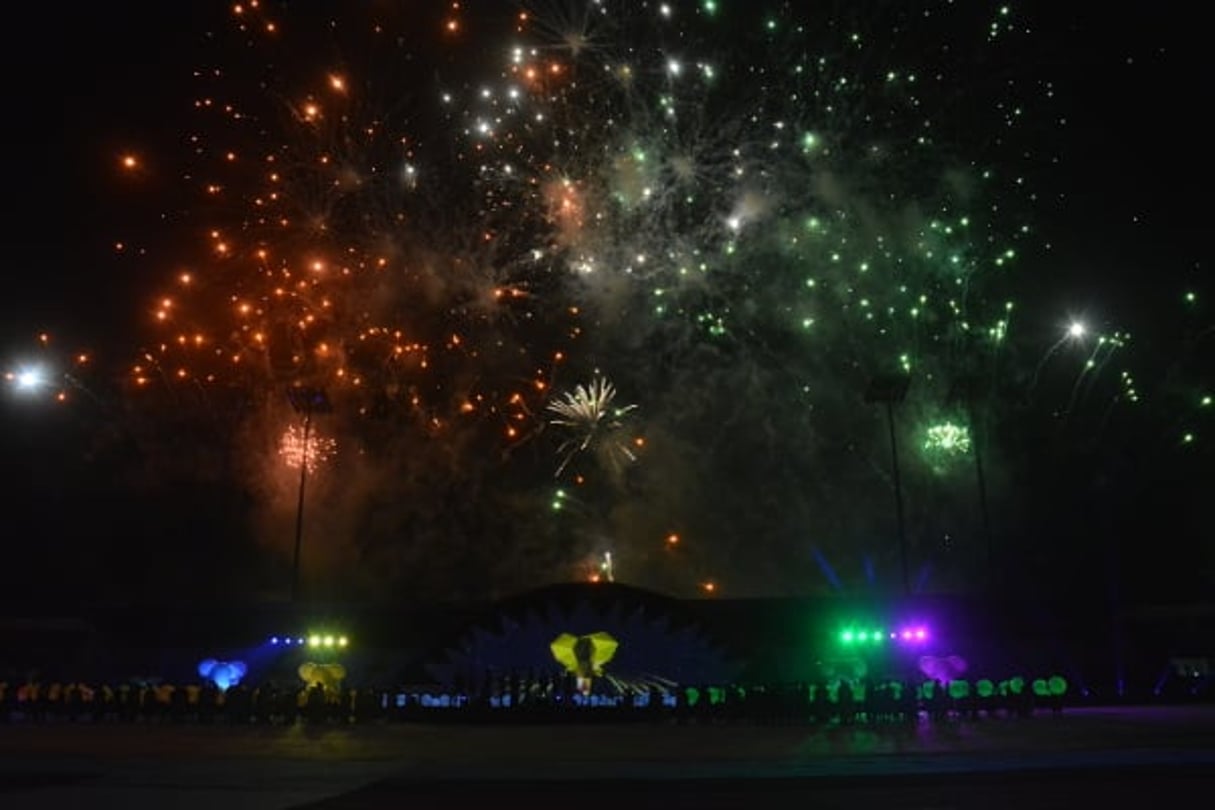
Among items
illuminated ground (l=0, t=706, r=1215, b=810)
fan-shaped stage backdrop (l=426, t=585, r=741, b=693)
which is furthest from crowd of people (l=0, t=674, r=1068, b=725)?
fan-shaped stage backdrop (l=426, t=585, r=741, b=693)

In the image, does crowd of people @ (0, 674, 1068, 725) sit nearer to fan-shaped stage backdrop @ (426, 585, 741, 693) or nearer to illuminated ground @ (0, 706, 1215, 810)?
illuminated ground @ (0, 706, 1215, 810)

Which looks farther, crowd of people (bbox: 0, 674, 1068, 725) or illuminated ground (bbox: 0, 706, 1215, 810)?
crowd of people (bbox: 0, 674, 1068, 725)

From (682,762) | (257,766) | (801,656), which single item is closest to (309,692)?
(257,766)

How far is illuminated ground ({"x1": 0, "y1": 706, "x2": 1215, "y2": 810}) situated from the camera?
1289 cm

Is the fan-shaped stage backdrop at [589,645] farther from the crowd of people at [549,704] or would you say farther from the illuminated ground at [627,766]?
the illuminated ground at [627,766]

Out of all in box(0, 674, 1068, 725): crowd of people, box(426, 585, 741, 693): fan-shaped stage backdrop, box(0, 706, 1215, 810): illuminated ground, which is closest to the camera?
box(0, 706, 1215, 810): illuminated ground

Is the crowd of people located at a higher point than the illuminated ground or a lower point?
higher

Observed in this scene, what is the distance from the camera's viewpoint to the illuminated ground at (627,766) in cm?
1289

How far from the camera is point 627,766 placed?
1582cm

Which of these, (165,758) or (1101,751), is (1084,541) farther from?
(165,758)

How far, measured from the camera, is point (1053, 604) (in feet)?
113

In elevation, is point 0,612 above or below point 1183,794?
above

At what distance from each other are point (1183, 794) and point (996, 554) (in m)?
32.5

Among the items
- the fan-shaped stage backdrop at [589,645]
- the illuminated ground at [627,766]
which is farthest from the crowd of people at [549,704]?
the fan-shaped stage backdrop at [589,645]
